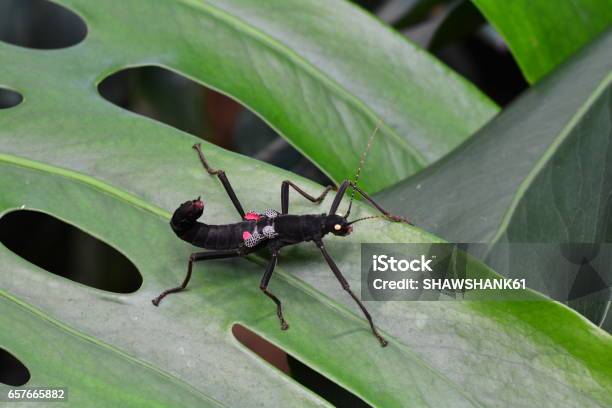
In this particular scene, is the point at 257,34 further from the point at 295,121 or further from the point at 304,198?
the point at 304,198

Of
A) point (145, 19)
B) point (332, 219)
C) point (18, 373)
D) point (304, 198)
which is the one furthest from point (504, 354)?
point (18, 373)

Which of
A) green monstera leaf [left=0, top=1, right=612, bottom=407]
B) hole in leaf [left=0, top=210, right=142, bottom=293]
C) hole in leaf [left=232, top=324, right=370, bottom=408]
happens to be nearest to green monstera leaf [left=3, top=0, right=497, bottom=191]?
green monstera leaf [left=0, top=1, right=612, bottom=407]

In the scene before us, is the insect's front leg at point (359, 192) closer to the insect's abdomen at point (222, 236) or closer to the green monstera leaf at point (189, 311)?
the green monstera leaf at point (189, 311)

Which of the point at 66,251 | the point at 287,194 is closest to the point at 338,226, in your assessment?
the point at 287,194

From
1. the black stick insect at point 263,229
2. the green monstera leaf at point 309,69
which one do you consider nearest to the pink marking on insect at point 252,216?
the black stick insect at point 263,229

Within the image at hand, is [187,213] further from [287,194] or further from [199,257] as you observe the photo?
[287,194]
